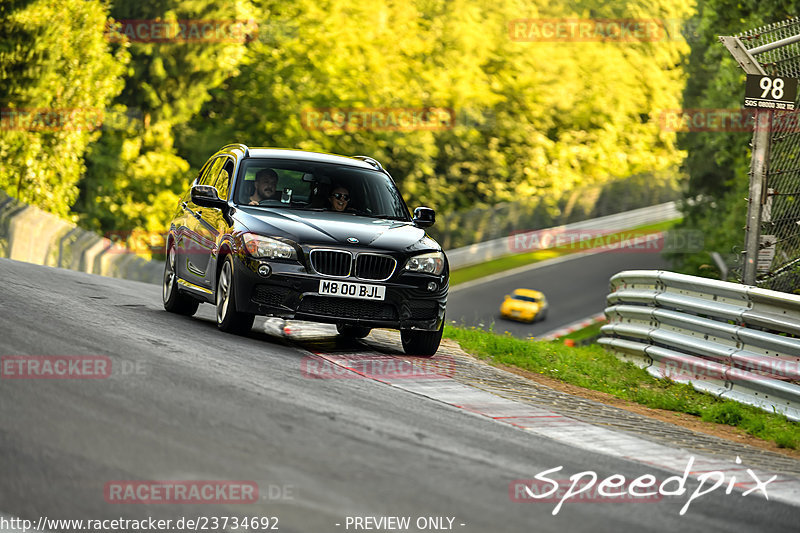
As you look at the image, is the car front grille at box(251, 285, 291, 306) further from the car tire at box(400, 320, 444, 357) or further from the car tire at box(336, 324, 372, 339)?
the car tire at box(336, 324, 372, 339)

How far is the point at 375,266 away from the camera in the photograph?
34.3 feet

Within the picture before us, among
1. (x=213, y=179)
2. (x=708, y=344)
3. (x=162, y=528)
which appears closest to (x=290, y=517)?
(x=162, y=528)

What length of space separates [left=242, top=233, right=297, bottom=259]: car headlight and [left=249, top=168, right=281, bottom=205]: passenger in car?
107 centimetres

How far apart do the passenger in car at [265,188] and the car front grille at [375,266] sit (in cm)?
148

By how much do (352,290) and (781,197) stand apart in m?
4.81

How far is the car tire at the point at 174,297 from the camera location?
12.6 m

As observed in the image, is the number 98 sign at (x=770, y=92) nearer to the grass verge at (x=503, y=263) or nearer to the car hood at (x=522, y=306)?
the car hood at (x=522, y=306)

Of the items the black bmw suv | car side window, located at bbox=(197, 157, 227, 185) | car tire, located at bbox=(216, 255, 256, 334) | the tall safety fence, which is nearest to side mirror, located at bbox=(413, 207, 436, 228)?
the black bmw suv

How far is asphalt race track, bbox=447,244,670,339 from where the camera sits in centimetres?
4191

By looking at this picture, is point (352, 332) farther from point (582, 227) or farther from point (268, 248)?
point (582, 227)
